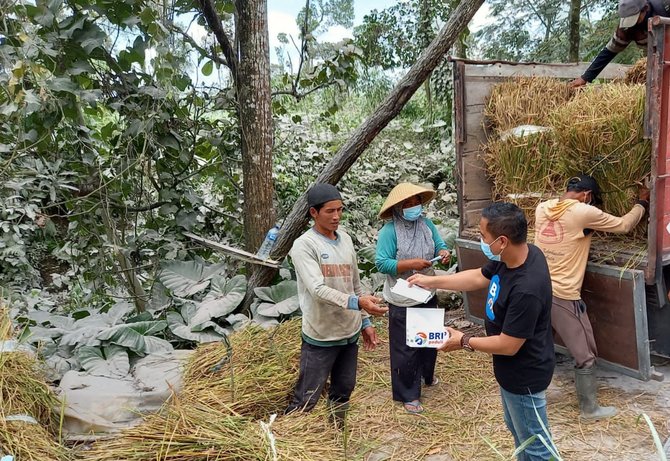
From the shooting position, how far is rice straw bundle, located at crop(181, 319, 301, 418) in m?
2.91

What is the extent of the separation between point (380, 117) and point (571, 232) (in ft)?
5.65

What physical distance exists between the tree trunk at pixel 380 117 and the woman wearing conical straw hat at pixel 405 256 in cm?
104

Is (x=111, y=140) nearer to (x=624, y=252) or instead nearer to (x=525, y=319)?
(x=525, y=319)

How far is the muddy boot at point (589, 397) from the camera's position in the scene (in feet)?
9.58

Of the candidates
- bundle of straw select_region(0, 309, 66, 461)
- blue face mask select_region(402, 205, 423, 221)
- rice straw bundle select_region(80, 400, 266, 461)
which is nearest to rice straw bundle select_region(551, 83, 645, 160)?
blue face mask select_region(402, 205, 423, 221)

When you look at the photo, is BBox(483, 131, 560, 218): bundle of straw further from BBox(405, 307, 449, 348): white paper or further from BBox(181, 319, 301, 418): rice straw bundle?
BBox(181, 319, 301, 418): rice straw bundle

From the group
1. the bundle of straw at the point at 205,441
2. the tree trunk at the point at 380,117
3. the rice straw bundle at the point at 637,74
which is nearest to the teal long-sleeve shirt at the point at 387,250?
the bundle of straw at the point at 205,441

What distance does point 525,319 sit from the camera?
1886mm

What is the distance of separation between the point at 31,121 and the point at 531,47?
36.7 ft

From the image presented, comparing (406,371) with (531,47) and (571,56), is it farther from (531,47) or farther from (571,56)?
(531,47)

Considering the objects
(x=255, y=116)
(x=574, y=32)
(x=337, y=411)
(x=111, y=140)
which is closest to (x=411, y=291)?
(x=337, y=411)

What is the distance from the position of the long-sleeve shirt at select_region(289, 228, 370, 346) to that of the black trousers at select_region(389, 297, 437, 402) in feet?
1.36

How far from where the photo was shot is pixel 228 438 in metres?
2.07

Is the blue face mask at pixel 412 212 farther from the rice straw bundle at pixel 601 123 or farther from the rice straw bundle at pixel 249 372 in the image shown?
the rice straw bundle at pixel 249 372
